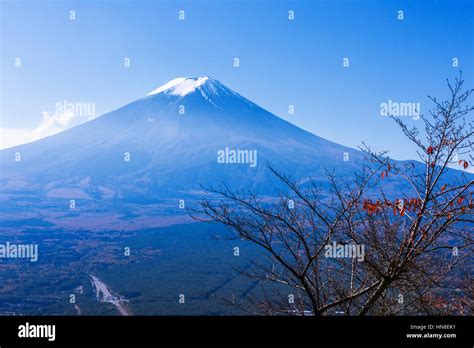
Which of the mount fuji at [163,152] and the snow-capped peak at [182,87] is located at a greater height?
the snow-capped peak at [182,87]

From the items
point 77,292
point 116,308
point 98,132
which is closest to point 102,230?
point 77,292

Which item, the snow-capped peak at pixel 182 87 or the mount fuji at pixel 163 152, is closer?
the mount fuji at pixel 163 152

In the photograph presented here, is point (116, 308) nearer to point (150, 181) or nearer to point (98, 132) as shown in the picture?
point (150, 181)

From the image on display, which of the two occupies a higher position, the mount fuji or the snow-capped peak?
the snow-capped peak

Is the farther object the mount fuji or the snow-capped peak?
the snow-capped peak
